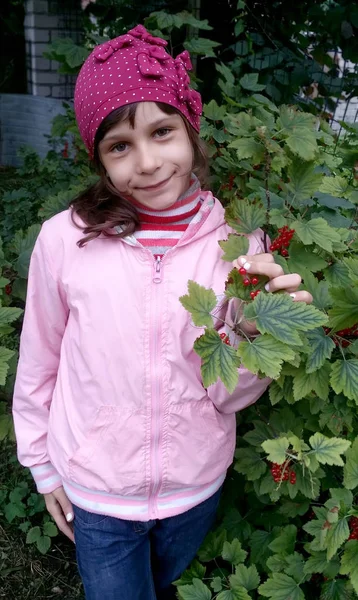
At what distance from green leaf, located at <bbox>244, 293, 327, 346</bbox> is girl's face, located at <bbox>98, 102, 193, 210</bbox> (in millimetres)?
419

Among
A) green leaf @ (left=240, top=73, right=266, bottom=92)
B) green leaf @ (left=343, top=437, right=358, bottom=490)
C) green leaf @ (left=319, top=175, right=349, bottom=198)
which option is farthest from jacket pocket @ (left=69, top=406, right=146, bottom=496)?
green leaf @ (left=240, top=73, right=266, bottom=92)

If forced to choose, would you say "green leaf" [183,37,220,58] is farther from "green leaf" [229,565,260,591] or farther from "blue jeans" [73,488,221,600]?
"green leaf" [229,565,260,591]

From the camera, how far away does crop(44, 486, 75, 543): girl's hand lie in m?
1.57

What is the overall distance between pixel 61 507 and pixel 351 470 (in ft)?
2.57

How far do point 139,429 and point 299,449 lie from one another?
38 centimetres

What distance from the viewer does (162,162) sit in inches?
51.3

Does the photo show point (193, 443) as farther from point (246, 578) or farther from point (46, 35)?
point (46, 35)

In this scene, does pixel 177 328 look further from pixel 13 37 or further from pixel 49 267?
pixel 13 37

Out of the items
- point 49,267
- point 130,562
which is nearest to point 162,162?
point 49,267

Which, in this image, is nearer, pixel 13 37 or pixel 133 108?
pixel 133 108

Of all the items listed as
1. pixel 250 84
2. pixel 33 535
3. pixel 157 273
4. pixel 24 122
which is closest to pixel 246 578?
pixel 157 273

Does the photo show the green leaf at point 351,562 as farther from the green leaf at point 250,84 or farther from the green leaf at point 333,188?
the green leaf at point 250,84

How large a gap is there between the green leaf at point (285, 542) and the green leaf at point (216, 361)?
0.72 m

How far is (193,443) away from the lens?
141cm
